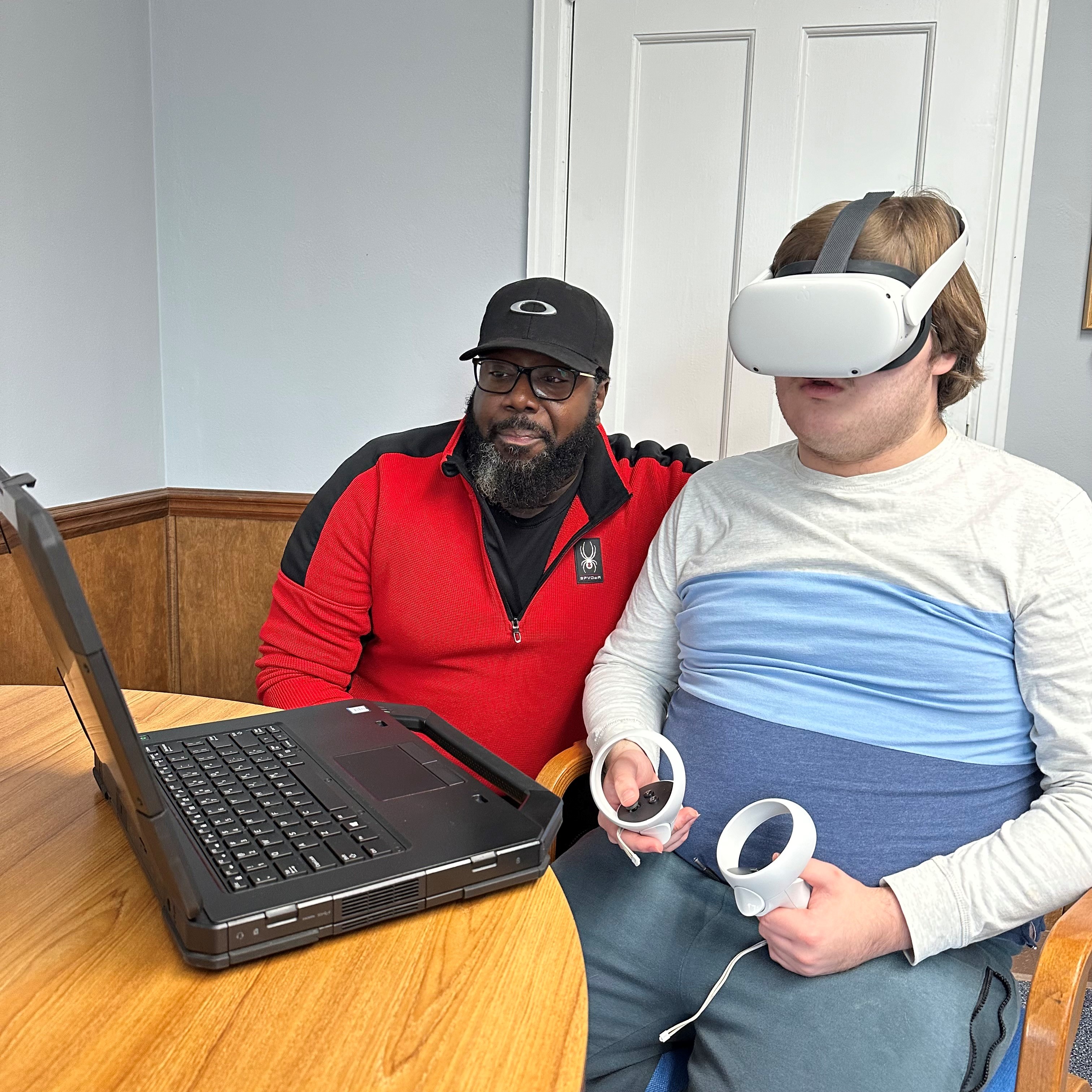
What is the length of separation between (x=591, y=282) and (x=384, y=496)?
961mm

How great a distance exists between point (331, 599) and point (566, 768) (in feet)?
1.99

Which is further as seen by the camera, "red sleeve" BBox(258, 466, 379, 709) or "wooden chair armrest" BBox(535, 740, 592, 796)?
"red sleeve" BBox(258, 466, 379, 709)

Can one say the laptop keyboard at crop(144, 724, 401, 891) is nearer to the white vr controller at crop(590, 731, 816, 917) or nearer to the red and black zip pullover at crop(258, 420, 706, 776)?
the white vr controller at crop(590, 731, 816, 917)

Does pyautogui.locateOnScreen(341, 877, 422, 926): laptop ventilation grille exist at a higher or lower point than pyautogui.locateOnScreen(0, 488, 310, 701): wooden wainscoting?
higher


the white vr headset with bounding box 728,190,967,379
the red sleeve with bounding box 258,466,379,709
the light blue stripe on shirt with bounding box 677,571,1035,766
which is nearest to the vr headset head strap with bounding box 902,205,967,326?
the white vr headset with bounding box 728,190,967,379

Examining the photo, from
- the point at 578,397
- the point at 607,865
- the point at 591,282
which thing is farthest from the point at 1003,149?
the point at 607,865

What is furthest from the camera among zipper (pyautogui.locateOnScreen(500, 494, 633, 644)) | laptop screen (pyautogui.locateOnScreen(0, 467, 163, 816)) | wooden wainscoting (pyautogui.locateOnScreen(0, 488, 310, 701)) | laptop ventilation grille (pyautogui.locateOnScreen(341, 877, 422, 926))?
wooden wainscoting (pyautogui.locateOnScreen(0, 488, 310, 701))

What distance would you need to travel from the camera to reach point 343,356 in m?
2.56

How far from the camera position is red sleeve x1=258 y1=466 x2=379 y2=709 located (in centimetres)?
175

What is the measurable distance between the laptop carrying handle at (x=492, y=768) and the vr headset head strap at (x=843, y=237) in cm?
75

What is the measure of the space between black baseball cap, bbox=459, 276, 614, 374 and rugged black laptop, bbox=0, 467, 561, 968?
84cm

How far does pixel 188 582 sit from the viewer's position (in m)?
2.77

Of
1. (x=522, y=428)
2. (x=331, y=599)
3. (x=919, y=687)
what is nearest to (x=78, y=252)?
(x=331, y=599)

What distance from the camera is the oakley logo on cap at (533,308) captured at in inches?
68.1
